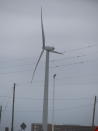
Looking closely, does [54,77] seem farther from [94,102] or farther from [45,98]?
[94,102]

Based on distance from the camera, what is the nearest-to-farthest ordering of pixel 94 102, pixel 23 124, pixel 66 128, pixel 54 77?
pixel 54 77
pixel 23 124
pixel 94 102
pixel 66 128

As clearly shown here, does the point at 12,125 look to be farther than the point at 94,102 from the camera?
No

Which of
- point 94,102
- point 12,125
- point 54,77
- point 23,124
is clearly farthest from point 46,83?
point 94,102

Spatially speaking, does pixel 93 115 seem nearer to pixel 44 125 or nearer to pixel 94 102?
pixel 94 102

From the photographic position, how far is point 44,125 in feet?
120

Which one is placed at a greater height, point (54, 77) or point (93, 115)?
point (54, 77)

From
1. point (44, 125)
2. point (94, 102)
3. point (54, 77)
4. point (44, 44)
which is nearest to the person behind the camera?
point (44, 125)

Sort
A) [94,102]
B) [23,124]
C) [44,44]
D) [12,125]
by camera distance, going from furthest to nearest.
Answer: [94,102] → [12,125] → [23,124] → [44,44]

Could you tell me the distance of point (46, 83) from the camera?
37.8 meters

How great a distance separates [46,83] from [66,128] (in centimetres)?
4382

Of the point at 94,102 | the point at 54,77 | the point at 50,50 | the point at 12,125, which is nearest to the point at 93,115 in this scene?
the point at 94,102

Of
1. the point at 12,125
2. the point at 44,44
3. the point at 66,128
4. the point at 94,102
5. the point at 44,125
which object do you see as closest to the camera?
the point at 44,125

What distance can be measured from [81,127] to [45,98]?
46892mm

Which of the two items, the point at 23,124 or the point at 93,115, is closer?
the point at 23,124
